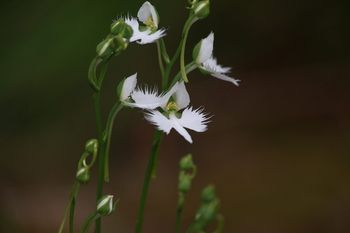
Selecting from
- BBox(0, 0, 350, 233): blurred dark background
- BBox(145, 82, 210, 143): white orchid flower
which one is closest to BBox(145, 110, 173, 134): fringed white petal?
BBox(145, 82, 210, 143): white orchid flower

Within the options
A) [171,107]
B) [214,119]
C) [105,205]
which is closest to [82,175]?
[105,205]

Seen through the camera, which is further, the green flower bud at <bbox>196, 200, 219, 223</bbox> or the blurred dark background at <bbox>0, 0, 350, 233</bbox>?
the blurred dark background at <bbox>0, 0, 350, 233</bbox>

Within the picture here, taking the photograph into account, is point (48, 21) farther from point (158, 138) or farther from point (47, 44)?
point (158, 138)

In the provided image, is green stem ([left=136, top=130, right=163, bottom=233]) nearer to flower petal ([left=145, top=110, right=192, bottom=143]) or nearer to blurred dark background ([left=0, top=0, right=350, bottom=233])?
flower petal ([left=145, top=110, right=192, bottom=143])

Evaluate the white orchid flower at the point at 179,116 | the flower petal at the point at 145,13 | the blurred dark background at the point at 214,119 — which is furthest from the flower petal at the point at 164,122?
the blurred dark background at the point at 214,119

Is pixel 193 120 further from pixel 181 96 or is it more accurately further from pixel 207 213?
pixel 207 213

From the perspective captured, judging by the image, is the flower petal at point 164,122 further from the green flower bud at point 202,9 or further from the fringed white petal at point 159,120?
the green flower bud at point 202,9
